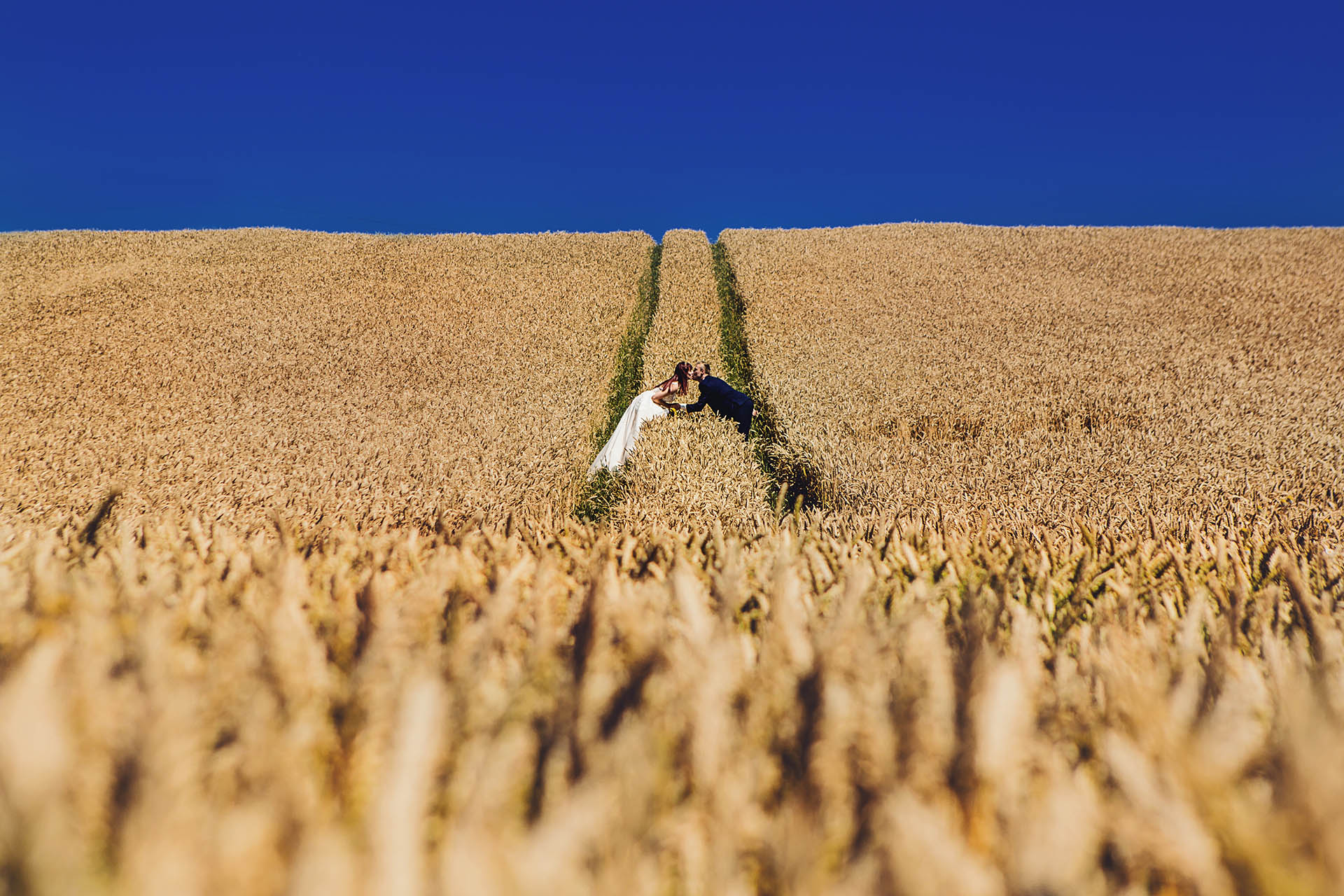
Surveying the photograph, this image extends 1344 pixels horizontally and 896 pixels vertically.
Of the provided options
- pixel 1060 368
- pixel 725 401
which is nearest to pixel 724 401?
pixel 725 401

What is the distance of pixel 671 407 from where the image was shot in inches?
340

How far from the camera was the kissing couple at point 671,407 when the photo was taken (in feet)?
27.9

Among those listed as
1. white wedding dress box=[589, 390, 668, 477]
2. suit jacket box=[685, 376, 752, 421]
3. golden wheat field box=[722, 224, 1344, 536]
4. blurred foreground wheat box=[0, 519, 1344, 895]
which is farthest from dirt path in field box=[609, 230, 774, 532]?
blurred foreground wheat box=[0, 519, 1344, 895]

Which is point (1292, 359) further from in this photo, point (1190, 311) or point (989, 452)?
point (989, 452)

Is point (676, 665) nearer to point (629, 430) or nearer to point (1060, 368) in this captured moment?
point (629, 430)

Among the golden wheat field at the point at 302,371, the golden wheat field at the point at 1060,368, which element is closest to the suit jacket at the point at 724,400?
the golden wheat field at the point at 1060,368

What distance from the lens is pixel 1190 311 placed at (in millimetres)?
16938

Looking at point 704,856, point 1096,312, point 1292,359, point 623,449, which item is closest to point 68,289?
point 623,449

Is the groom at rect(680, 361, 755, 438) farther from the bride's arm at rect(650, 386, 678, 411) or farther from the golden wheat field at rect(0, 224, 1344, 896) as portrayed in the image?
the golden wheat field at rect(0, 224, 1344, 896)

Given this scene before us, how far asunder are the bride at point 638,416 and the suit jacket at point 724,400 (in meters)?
0.37

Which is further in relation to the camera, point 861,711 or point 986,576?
point 986,576

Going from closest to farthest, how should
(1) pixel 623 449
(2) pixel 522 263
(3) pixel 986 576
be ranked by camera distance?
(3) pixel 986 576
(1) pixel 623 449
(2) pixel 522 263

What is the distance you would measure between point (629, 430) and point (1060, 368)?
8.22 meters

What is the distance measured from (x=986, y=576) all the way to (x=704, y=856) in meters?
2.01
